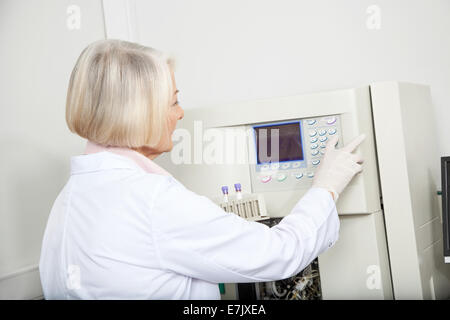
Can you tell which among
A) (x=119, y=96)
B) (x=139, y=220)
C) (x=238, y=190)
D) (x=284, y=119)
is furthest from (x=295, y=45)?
(x=139, y=220)

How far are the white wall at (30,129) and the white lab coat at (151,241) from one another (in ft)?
1.47

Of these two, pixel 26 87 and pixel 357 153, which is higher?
pixel 26 87

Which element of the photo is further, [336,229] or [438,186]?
[438,186]

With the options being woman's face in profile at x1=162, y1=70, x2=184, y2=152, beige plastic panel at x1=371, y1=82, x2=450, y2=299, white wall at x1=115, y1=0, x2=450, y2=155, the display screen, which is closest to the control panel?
the display screen

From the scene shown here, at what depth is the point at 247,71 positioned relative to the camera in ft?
5.40

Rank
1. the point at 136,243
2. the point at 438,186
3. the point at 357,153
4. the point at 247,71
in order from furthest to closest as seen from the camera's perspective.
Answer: the point at 247,71, the point at 438,186, the point at 357,153, the point at 136,243

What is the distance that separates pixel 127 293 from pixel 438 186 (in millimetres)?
934

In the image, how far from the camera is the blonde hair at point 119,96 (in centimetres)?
86

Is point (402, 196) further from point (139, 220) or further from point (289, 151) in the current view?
point (139, 220)

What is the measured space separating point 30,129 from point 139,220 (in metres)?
0.70

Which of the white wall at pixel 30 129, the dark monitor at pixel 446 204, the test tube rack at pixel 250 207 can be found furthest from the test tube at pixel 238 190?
the white wall at pixel 30 129

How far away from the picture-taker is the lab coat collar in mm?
867
